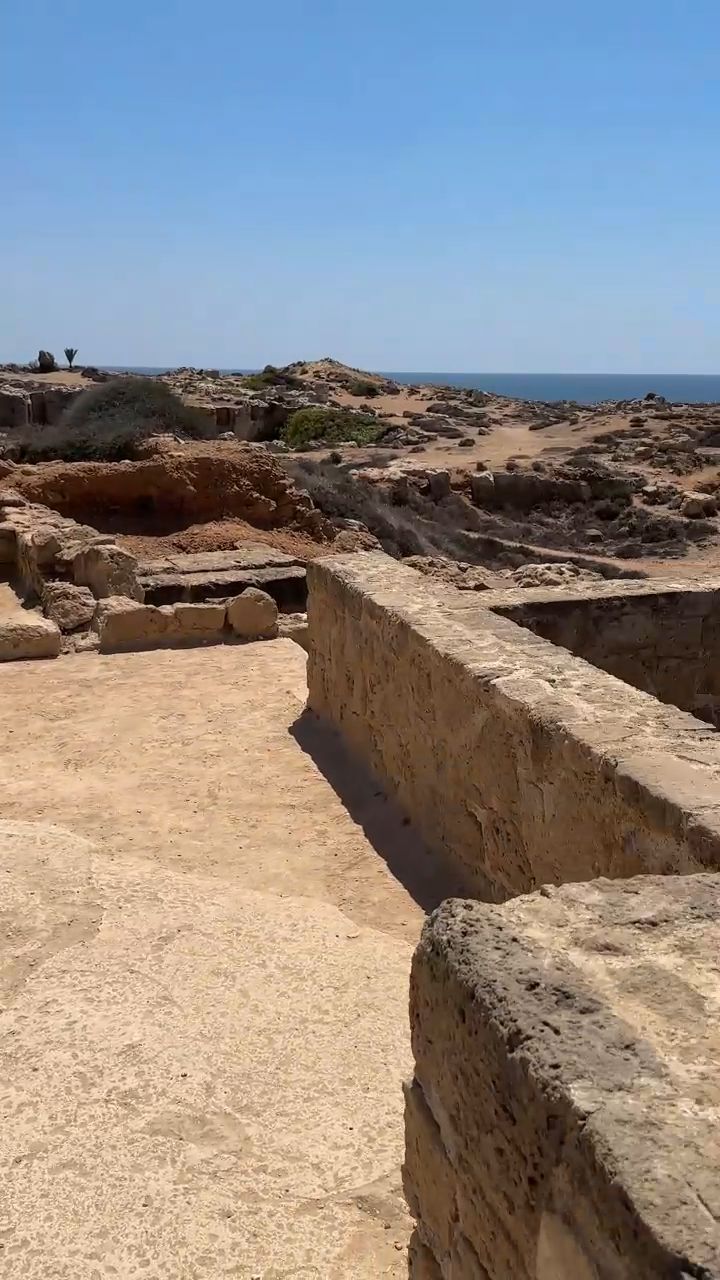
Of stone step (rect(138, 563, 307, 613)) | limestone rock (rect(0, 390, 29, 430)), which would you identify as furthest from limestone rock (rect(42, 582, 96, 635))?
limestone rock (rect(0, 390, 29, 430))

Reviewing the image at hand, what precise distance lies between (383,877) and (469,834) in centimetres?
55

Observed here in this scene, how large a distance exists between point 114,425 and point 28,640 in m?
9.97

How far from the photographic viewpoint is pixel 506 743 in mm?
4129

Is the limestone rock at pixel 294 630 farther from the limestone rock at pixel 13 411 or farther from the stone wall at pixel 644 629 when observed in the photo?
the limestone rock at pixel 13 411

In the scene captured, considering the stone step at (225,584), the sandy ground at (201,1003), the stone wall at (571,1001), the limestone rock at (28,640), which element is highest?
the stone wall at (571,1001)

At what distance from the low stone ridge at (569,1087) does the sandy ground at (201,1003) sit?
660 mm

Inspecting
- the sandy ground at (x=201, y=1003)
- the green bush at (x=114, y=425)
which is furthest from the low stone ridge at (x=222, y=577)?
the green bush at (x=114, y=425)

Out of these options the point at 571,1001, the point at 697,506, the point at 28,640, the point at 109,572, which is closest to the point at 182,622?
the point at 28,640

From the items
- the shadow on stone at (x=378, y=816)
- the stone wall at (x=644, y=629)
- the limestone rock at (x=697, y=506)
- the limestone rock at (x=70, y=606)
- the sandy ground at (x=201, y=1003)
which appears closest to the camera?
the sandy ground at (x=201, y=1003)

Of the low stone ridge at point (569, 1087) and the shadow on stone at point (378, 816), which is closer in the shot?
the low stone ridge at point (569, 1087)

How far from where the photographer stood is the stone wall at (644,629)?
5.86 meters

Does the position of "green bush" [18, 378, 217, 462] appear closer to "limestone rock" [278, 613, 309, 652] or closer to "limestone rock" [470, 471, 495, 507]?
"limestone rock" [470, 471, 495, 507]

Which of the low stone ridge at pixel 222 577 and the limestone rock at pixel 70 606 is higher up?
the low stone ridge at pixel 222 577

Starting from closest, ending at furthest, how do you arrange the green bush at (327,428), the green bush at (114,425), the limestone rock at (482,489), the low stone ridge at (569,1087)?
1. the low stone ridge at (569,1087)
2. the green bush at (114,425)
3. the limestone rock at (482,489)
4. the green bush at (327,428)
